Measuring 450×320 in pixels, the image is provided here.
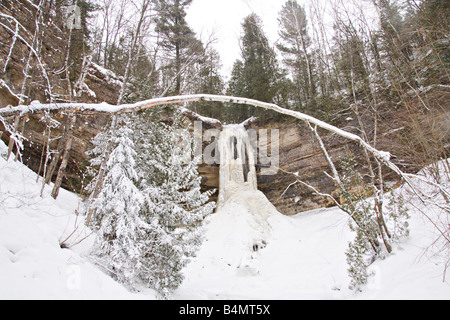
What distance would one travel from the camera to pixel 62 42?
10695 mm

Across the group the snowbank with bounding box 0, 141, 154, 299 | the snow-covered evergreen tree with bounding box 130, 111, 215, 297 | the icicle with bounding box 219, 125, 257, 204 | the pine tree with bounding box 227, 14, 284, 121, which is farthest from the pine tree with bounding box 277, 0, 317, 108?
the snowbank with bounding box 0, 141, 154, 299

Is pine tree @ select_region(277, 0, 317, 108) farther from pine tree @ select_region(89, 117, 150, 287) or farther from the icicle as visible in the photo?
pine tree @ select_region(89, 117, 150, 287)

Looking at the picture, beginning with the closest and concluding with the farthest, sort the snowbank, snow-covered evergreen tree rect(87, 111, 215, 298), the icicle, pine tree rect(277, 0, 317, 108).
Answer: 1. the snowbank
2. snow-covered evergreen tree rect(87, 111, 215, 298)
3. the icicle
4. pine tree rect(277, 0, 317, 108)

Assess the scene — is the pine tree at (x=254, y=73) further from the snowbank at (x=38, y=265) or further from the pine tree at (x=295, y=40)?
the snowbank at (x=38, y=265)

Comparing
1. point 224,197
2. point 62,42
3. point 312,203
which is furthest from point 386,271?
point 62,42

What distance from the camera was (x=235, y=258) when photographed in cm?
1056

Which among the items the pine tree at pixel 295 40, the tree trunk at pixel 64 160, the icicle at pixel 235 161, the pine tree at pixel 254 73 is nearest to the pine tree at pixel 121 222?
Answer: the tree trunk at pixel 64 160

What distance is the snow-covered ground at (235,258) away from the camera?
2.88 m

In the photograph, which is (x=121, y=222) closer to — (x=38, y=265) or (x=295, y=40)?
(x=38, y=265)

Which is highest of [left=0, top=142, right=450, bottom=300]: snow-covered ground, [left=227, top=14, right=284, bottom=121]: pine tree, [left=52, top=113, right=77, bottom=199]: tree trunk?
[left=227, top=14, right=284, bottom=121]: pine tree

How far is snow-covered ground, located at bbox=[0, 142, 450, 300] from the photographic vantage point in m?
2.88

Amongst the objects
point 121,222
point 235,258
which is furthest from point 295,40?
point 121,222

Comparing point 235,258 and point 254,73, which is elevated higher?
point 254,73

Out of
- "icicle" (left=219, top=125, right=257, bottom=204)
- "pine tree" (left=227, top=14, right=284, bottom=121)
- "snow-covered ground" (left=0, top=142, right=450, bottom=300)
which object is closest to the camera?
"snow-covered ground" (left=0, top=142, right=450, bottom=300)
